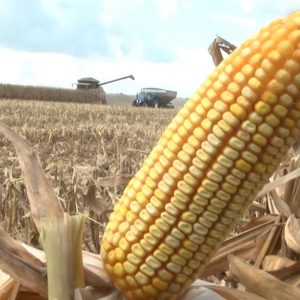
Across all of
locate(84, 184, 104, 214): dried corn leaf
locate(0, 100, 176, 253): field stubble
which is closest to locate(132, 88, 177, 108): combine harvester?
Result: locate(0, 100, 176, 253): field stubble

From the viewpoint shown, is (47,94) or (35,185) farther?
(47,94)

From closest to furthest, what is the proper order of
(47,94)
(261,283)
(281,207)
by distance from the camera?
(261,283) < (281,207) < (47,94)

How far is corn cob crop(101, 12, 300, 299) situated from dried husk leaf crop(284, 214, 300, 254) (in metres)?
0.46

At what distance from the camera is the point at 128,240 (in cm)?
183

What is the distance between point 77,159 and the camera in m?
9.40

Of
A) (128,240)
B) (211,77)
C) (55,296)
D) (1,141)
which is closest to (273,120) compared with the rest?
(211,77)

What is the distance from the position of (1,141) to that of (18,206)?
7023 mm

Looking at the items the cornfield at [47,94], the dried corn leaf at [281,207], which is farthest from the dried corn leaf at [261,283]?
the cornfield at [47,94]

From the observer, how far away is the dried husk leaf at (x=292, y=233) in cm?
221

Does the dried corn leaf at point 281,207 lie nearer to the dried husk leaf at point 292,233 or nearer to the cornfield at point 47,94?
the dried husk leaf at point 292,233

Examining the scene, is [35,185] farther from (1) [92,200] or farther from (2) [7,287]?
(1) [92,200]

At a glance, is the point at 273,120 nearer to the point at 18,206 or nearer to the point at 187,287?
the point at 187,287

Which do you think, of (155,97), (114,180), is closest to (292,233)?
(114,180)

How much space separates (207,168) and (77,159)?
7.72 meters
